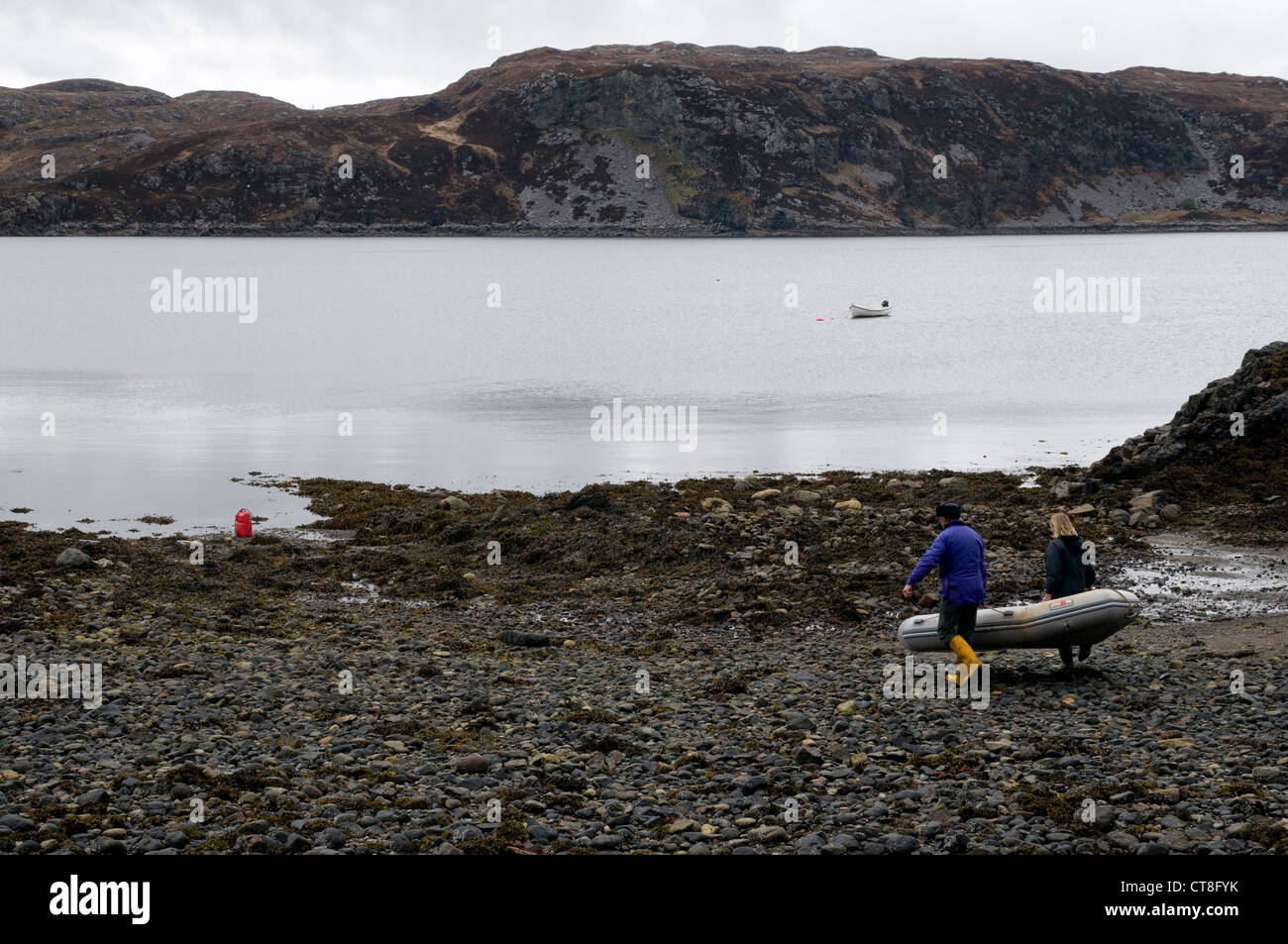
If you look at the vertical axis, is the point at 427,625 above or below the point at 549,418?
below

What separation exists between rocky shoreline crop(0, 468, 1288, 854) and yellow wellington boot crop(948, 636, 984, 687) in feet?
1.54

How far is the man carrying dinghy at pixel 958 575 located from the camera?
50.0ft

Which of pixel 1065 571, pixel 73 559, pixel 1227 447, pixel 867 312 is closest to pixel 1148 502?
pixel 1227 447

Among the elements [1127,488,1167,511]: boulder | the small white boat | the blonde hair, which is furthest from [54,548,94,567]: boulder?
the small white boat

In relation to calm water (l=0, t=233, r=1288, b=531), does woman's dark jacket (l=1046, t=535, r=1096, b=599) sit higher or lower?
lower

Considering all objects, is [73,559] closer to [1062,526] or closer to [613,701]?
[613,701]

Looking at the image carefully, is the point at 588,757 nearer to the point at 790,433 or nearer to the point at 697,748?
the point at 697,748

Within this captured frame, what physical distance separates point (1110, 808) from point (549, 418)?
1616 inches

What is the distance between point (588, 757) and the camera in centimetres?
1320

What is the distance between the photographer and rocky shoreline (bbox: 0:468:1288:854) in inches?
436

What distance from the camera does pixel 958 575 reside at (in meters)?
15.3

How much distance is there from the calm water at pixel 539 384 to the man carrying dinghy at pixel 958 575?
20.3 metres

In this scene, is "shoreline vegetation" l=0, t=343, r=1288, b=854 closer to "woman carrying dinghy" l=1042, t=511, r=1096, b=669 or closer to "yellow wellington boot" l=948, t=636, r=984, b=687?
"yellow wellington boot" l=948, t=636, r=984, b=687
